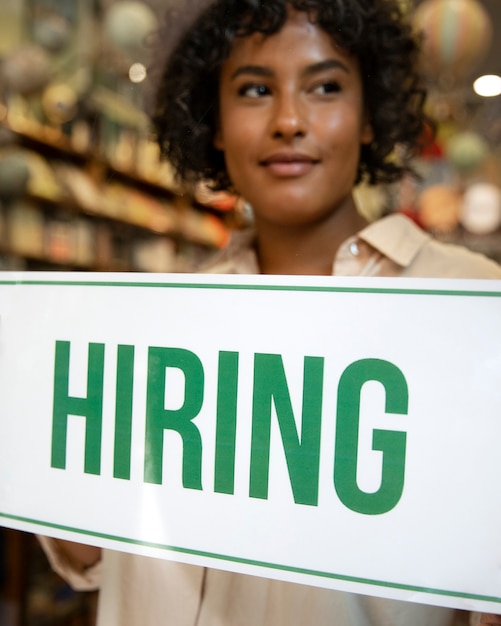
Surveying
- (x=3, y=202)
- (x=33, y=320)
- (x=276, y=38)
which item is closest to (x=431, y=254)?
(x=276, y=38)

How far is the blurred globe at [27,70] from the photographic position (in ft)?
2.70

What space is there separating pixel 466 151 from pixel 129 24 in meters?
0.38

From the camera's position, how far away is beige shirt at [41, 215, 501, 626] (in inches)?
19.6

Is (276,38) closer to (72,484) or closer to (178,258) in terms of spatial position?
(178,258)

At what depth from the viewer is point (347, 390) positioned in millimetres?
475

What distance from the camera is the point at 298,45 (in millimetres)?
521

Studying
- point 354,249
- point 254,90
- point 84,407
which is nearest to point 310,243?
point 354,249

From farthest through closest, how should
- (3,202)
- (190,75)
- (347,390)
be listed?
1. (3,202)
2. (190,75)
3. (347,390)

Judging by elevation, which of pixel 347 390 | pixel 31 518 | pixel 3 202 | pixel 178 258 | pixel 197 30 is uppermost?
pixel 197 30

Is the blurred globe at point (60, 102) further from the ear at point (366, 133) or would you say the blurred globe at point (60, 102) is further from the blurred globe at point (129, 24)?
the ear at point (366, 133)

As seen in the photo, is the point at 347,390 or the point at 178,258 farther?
the point at 178,258

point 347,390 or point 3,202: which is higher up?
point 3,202

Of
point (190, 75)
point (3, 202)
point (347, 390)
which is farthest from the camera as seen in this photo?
point (3, 202)

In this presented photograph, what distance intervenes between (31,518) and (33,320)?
0.66ft
